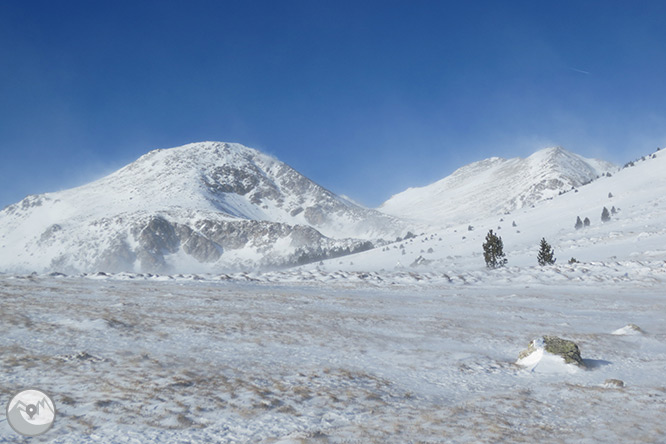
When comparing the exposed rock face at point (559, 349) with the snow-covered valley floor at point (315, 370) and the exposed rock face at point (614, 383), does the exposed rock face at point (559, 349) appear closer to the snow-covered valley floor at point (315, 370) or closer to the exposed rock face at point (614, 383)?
the snow-covered valley floor at point (315, 370)

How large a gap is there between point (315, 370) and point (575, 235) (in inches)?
2339

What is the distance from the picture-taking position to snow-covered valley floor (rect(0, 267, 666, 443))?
5238 mm

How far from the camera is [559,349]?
8523 mm

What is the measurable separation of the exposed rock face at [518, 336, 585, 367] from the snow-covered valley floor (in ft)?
0.82

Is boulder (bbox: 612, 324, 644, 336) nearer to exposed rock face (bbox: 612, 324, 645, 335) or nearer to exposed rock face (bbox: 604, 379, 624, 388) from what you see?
exposed rock face (bbox: 612, 324, 645, 335)

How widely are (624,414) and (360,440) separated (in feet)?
12.5

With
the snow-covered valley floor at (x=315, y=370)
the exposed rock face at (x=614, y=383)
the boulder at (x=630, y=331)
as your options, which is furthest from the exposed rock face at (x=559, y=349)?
the boulder at (x=630, y=331)

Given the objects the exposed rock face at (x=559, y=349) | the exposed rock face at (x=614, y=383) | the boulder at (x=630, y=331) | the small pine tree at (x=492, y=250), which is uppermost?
the small pine tree at (x=492, y=250)

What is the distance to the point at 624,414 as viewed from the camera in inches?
233

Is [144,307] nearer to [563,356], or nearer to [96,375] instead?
[96,375]

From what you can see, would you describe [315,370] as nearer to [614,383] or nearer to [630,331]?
[614,383]

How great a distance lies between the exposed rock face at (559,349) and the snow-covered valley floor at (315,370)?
250mm

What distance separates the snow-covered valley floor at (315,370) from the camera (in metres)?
5.24

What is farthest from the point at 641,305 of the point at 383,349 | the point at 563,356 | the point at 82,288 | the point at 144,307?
the point at 82,288
